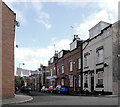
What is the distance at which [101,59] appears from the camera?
91.1ft

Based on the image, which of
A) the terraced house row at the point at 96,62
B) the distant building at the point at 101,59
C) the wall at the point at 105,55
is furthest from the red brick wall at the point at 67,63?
the wall at the point at 105,55

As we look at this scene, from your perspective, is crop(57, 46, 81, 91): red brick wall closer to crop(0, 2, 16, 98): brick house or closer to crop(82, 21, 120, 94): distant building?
crop(82, 21, 120, 94): distant building

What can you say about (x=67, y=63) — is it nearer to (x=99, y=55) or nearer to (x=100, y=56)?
(x=99, y=55)

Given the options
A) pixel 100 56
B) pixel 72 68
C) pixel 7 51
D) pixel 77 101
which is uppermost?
pixel 7 51

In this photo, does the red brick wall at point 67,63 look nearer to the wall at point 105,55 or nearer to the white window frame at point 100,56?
the wall at point 105,55

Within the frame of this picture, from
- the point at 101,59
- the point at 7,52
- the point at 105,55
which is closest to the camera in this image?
the point at 7,52

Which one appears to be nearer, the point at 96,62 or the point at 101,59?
the point at 101,59

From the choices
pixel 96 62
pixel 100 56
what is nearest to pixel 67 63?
pixel 96 62

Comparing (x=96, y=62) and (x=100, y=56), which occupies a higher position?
(x=100, y=56)

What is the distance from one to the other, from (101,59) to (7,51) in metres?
12.9

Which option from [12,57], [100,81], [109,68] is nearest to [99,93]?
[100,81]

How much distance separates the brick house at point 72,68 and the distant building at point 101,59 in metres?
2.49

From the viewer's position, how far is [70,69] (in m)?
39.7

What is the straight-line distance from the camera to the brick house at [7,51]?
19.6 m
